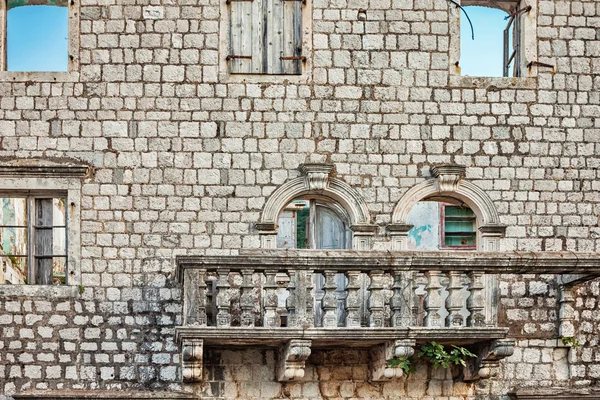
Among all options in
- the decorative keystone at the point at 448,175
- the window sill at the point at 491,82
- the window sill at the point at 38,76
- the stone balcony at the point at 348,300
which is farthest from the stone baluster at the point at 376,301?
the window sill at the point at 38,76

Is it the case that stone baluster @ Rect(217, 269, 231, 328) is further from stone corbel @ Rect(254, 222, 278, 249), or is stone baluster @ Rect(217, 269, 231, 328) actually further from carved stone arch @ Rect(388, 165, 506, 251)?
carved stone arch @ Rect(388, 165, 506, 251)

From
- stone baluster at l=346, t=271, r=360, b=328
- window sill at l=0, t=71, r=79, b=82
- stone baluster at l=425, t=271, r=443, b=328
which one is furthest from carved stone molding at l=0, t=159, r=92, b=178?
stone baluster at l=425, t=271, r=443, b=328

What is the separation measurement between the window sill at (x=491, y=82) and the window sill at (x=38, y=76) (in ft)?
14.9

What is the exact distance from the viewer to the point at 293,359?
40.8 feet

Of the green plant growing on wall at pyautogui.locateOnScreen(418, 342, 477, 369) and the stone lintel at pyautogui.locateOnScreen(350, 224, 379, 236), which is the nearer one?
the green plant growing on wall at pyautogui.locateOnScreen(418, 342, 477, 369)

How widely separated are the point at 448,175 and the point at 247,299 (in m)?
2.99

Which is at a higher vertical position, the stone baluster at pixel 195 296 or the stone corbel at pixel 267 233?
the stone corbel at pixel 267 233

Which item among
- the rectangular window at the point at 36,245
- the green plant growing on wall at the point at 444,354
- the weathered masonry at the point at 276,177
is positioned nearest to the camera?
the green plant growing on wall at the point at 444,354

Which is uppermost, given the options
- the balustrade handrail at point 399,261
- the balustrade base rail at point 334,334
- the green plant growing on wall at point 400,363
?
the balustrade handrail at point 399,261

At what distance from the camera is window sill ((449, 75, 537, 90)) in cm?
1380

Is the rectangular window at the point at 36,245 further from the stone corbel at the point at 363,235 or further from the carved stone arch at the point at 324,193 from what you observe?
the stone corbel at the point at 363,235

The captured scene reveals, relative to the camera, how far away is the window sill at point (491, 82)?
13.8 m

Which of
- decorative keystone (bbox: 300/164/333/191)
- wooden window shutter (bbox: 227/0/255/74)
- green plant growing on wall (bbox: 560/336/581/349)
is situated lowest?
green plant growing on wall (bbox: 560/336/581/349)

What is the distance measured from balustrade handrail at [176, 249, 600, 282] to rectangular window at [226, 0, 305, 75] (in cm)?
261
